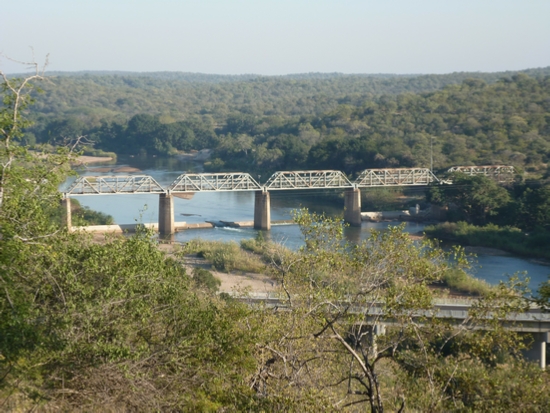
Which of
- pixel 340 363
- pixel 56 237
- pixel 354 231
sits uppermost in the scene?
pixel 56 237

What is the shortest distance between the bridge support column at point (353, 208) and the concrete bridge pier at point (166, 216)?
11.3m

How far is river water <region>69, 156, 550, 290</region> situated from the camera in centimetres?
3669

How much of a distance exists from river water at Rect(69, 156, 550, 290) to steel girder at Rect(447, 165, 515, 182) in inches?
273

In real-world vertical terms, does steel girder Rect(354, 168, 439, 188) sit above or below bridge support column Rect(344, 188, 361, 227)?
above

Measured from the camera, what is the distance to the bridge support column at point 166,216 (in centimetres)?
4512

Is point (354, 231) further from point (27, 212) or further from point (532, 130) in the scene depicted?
point (27, 212)

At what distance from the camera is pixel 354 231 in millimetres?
46938

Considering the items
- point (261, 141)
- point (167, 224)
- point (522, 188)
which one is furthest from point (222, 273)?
point (261, 141)

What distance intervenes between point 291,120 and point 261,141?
32.1ft

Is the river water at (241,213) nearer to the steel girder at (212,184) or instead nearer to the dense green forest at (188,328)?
the steel girder at (212,184)

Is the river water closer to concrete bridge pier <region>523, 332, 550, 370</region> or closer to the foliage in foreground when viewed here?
concrete bridge pier <region>523, 332, 550, 370</region>

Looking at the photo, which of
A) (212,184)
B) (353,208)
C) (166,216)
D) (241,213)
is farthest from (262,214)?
(353,208)

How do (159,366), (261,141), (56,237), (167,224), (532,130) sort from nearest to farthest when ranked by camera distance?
(159,366), (56,237), (167,224), (532,130), (261,141)

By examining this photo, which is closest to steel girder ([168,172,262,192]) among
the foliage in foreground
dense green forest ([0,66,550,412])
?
dense green forest ([0,66,550,412])
